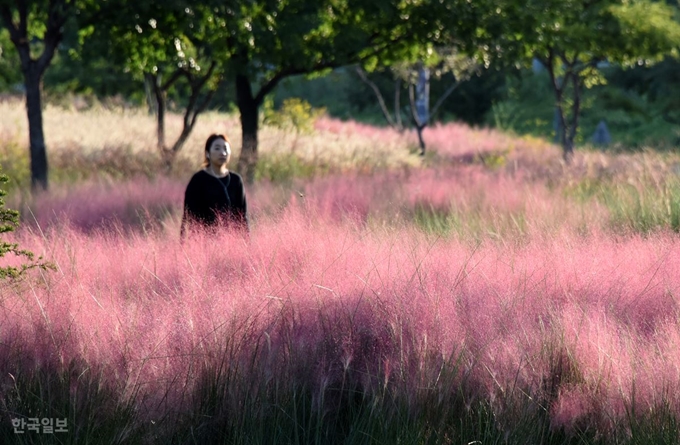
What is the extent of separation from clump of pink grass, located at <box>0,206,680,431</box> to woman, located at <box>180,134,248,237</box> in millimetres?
2037

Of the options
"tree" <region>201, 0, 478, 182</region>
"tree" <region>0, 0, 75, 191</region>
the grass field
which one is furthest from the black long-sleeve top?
"tree" <region>201, 0, 478, 182</region>

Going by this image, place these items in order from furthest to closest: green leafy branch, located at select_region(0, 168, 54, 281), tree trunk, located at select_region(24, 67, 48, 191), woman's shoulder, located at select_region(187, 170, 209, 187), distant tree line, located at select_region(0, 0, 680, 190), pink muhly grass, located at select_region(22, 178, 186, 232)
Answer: tree trunk, located at select_region(24, 67, 48, 191), distant tree line, located at select_region(0, 0, 680, 190), pink muhly grass, located at select_region(22, 178, 186, 232), woman's shoulder, located at select_region(187, 170, 209, 187), green leafy branch, located at select_region(0, 168, 54, 281)

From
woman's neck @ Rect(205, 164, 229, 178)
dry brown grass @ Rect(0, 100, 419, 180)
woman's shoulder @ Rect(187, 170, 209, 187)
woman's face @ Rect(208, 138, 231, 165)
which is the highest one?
woman's face @ Rect(208, 138, 231, 165)

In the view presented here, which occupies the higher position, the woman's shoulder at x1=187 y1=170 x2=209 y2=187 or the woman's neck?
the woman's neck

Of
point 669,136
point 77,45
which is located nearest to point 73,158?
point 77,45

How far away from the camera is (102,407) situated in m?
3.89

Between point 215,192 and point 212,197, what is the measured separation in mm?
48

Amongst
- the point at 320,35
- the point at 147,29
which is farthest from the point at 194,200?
the point at 320,35

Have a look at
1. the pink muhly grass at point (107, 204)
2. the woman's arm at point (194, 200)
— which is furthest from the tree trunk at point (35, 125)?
the woman's arm at point (194, 200)

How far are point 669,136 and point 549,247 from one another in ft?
Result: 97.8

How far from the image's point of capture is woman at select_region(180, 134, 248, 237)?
7203 mm

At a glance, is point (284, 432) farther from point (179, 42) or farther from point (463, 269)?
point (179, 42)

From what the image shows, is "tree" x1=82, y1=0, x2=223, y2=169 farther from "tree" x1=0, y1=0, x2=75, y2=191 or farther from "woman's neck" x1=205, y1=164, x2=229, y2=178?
"woman's neck" x1=205, y1=164, x2=229, y2=178

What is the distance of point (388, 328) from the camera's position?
423cm
